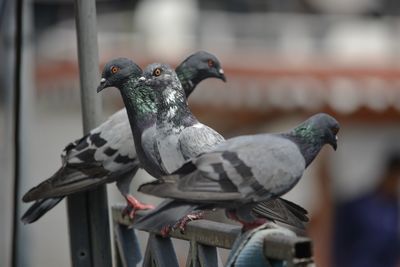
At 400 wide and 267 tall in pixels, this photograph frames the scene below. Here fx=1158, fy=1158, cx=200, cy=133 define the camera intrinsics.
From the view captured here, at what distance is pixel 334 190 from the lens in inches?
407

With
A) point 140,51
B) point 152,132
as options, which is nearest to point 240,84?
point 140,51

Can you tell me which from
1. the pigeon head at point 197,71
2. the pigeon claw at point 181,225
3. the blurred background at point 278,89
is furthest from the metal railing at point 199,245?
the blurred background at point 278,89

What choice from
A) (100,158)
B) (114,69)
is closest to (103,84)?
(114,69)

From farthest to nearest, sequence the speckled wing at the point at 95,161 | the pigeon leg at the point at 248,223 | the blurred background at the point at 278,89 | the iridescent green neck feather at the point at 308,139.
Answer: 1. the blurred background at the point at 278,89
2. the speckled wing at the point at 95,161
3. the iridescent green neck feather at the point at 308,139
4. the pigeon leg at the point at 248,223

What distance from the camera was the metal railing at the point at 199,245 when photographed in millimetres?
2098

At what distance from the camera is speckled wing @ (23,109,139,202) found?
3395 mm

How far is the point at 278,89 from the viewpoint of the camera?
9664 mm

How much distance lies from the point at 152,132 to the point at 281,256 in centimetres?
92

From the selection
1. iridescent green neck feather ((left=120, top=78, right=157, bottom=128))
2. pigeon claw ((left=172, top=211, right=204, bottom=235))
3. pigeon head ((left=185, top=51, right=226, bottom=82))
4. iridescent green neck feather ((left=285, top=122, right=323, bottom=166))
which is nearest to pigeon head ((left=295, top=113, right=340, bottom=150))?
iridescent green neck feather ((left=285, top=122, right=323, bottom=166))

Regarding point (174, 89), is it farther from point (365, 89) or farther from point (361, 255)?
point (365, 89)

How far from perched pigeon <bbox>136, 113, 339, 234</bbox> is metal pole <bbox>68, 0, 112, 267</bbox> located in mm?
708

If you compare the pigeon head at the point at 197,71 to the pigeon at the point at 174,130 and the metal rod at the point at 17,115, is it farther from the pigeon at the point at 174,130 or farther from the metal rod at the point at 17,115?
the pigeon at the point at 174,130

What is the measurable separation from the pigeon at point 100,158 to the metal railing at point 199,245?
14 cm

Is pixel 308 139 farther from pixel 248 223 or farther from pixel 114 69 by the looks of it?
pixel 114 69
